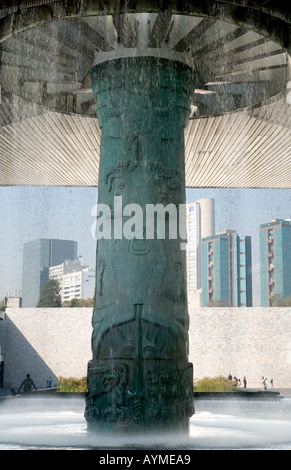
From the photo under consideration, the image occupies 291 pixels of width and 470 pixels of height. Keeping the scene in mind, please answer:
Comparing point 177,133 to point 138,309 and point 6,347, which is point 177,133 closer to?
point 138,309

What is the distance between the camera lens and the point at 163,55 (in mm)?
8562

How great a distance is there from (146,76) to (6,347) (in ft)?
71.9

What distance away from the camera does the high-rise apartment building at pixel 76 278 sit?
6606cm

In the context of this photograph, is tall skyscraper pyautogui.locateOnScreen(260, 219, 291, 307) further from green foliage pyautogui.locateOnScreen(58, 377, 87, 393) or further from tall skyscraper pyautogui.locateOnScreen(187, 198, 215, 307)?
green foliage pyautogui.locateOnScreen(58, 377, 87, 393)

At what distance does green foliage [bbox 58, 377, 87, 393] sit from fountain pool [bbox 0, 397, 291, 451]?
32.0ft

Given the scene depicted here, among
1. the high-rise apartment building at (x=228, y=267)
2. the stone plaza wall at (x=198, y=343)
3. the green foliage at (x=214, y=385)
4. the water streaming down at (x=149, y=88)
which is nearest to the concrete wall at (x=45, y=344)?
the stone plaza wall at (x=198, y=343)

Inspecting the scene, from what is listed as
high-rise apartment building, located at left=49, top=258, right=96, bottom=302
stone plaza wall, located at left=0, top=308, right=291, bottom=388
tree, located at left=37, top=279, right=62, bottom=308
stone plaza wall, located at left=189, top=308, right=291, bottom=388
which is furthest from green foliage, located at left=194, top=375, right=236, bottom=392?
high-rise apartment building, located at left=49, top=258, right=96, bottom=302

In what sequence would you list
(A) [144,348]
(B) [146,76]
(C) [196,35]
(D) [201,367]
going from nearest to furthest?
(A) [144,348], (B) [146,76], (C) [196,35], (D) [201,367]

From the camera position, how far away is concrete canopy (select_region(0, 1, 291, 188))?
Answer: 7754mm

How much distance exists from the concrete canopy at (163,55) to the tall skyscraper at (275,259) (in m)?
47.1

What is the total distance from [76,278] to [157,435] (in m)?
62.3

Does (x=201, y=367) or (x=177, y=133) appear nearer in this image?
(x=177, y=133)

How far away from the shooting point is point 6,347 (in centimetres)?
2839

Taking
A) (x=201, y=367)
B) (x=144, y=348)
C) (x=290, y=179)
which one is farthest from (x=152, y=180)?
(x=201, y=367)
